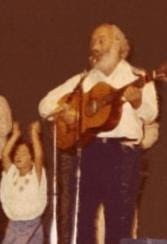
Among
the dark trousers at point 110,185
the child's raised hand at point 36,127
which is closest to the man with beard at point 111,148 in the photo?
the dark trousers at point 110,185

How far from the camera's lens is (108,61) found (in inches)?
112

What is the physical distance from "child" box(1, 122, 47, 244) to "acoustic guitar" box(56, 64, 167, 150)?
15 centimetres

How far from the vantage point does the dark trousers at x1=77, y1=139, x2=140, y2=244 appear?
111 inches

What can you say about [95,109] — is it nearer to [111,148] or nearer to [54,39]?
[111,148]

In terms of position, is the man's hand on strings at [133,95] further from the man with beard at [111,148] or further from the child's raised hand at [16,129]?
the child's raised hand at [16,129]

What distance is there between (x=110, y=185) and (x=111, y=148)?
0.32ft

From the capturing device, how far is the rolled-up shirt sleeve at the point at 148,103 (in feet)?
9.14

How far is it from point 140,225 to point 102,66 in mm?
434

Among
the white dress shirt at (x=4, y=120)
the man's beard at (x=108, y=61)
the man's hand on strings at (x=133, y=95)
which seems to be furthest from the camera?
the white dress shirt at (x=4, y=120)

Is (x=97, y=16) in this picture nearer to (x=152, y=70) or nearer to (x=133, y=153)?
(x=152, y=70)

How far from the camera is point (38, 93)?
309 cm

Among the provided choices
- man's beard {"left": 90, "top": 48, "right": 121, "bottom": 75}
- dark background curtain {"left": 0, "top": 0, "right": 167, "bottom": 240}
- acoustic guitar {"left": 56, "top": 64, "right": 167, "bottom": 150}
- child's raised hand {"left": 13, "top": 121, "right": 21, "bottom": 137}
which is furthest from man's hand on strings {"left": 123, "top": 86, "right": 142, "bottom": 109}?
child's raised hand {"left": 13, "top": 121, "right": 21, "bottom": 137}

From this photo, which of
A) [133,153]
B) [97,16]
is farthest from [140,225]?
[97,16]

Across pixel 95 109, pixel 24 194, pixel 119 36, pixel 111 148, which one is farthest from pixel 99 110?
pixel 24 194
